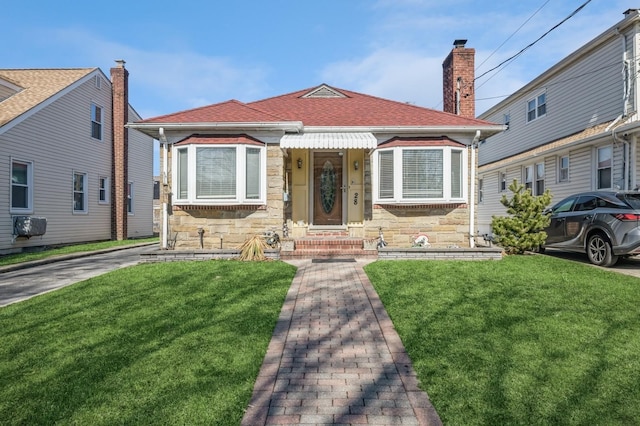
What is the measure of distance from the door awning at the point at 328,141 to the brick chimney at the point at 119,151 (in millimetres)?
12240

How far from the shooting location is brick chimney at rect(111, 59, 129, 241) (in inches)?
708

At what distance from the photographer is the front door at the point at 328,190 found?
39.2 ft

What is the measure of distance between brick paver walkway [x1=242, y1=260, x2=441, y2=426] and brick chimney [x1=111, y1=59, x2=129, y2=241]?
15.9 meters

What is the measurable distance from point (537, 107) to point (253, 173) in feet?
53.4

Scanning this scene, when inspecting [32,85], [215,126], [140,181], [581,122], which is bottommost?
[140,181]

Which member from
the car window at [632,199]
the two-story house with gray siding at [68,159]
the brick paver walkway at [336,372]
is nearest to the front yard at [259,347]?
the brick paver walkway at [336,372]

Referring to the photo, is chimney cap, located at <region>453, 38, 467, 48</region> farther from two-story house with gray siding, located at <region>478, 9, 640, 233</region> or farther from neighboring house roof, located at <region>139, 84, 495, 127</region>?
two-story house with gray siding, located at <region>478, 9, 640, 233</region>

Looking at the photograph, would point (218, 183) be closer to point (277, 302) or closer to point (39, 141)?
point (277, 302)

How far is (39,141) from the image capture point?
45.5ft

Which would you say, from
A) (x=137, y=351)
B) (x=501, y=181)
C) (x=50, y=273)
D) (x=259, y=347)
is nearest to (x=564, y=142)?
(x=501, y=181)

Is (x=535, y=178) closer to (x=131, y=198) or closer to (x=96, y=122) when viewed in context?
(x=131, y=198)

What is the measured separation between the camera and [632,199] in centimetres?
854

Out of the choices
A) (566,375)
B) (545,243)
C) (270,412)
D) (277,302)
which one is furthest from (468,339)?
(545,243)

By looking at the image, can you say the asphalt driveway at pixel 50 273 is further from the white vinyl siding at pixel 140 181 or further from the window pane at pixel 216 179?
the white vinyl siding at pixel 140 181
